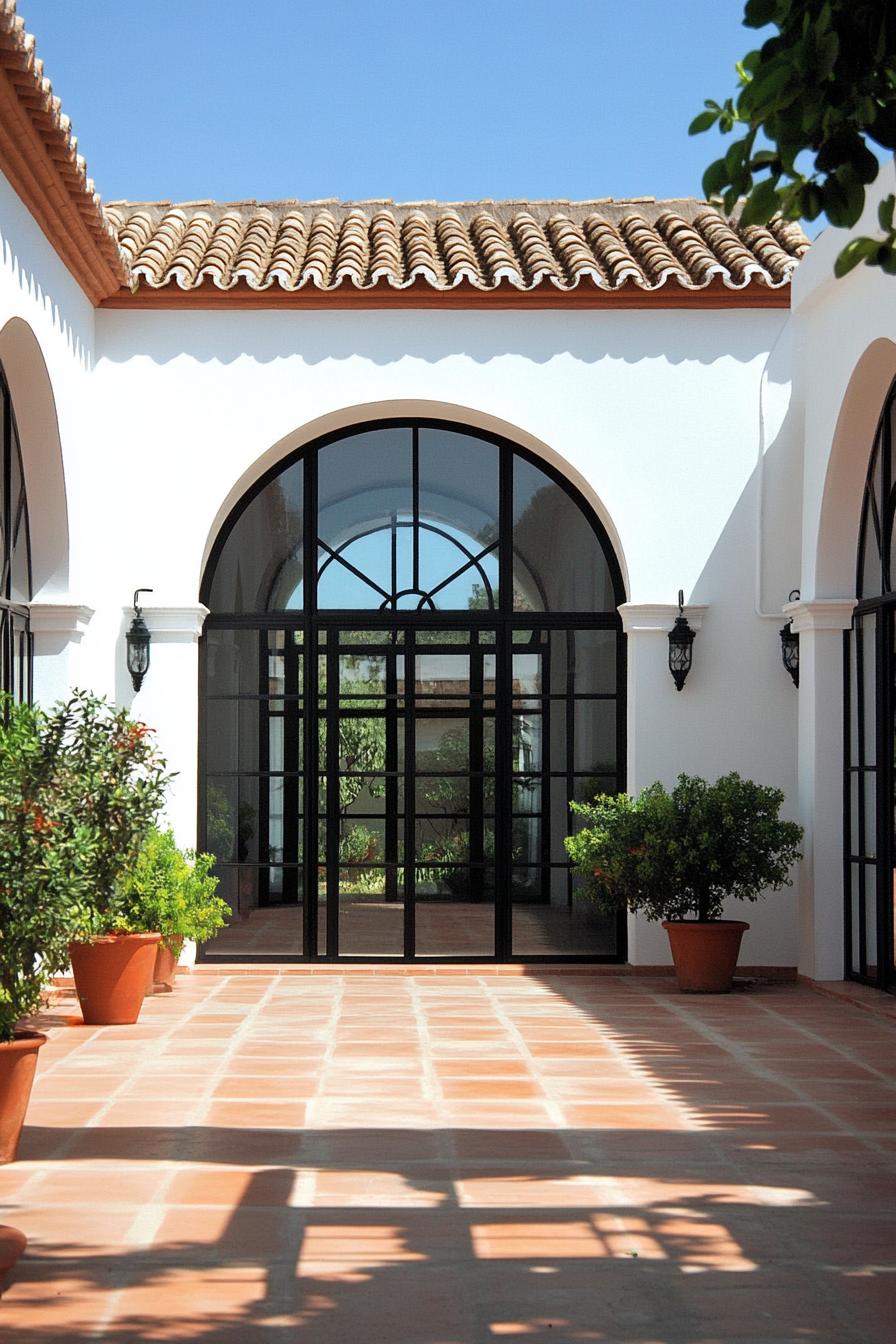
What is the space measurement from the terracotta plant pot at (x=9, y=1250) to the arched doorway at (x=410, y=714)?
22.3ft

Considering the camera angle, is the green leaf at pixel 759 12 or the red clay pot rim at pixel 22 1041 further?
the red clay pot rim at pixel 22 1041

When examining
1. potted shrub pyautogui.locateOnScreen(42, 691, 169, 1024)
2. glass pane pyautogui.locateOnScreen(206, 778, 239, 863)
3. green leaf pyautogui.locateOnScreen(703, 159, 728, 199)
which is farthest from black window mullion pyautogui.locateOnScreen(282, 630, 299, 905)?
green leaf pyautogui.locateOnScreen(703, 159, 728, 199)

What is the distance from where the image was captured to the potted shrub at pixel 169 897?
935 centimetres

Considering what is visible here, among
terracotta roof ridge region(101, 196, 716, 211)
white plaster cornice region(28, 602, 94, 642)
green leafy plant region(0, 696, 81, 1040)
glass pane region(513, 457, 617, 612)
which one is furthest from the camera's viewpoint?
terracotta roof ridge region(101, 196, 716, 211)

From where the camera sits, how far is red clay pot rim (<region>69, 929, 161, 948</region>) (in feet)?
29.1

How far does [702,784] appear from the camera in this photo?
10.6m

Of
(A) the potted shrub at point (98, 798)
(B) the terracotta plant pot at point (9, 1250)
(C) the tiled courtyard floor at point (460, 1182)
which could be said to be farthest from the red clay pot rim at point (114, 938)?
(B) the terracotta plant pot at point (9, 1250)

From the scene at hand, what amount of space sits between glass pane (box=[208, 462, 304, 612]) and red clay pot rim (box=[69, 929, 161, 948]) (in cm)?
328

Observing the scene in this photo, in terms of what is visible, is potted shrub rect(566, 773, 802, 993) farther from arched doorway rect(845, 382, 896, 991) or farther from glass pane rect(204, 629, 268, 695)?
glass pane rect(204, 629, 268, 695)

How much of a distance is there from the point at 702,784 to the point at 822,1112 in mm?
3949

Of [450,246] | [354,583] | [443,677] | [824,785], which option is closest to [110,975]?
[443,677]

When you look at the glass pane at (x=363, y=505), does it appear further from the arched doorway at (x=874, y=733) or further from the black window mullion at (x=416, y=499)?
the arched doorway at (x=874, y=733)

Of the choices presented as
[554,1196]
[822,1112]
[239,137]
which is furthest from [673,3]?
[554,1196]

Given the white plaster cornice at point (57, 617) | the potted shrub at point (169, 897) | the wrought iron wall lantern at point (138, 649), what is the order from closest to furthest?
the potted shrub at point (169, 897) → the white plaster cornice at point (57, 617) → the wrought iron wall lantern at point (138, 649)
